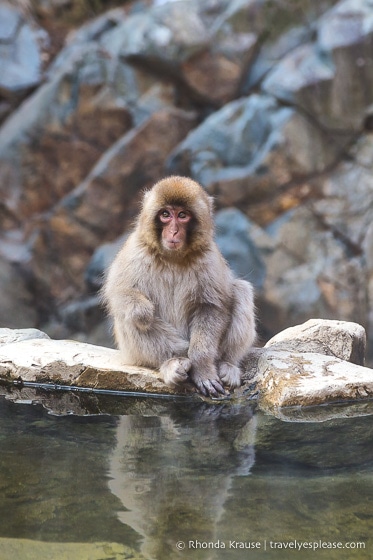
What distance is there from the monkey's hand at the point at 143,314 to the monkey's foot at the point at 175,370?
0.79ft

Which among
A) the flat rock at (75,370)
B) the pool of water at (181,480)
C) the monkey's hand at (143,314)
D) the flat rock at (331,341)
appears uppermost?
the monkey's hand at (143,314)

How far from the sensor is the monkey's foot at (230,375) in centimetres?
410

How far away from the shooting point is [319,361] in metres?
4.12

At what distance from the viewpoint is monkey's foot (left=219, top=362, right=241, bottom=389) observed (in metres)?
4.10

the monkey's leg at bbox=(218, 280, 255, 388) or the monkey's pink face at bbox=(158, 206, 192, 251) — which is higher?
the monkey's pink face at bbox=(158, 206, 192, 251)

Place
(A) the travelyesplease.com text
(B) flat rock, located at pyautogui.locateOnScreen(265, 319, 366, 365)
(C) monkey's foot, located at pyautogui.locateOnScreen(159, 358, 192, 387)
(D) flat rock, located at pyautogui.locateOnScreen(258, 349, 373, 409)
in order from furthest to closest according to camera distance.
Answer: (B) flat rock, located at pyautogui.locateOnScreen(265, 319, 366, 365), (C) monkey's foot, located at pyautogui.locateOnScreen(159, 358, 192, 387), (D) flat rock, located at pyautogui.locateOnScreen(258, 349, 373, 409), (A) the travelyesplease.com text

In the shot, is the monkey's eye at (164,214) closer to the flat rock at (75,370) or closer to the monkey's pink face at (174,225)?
the monkey's pink face at (174,225)

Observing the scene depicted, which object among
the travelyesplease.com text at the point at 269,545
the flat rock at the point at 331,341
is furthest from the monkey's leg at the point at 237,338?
the travelyesplease.com text at the point at 269,545

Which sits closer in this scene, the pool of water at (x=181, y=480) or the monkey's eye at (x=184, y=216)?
the pool of water at (x=181, y=480)

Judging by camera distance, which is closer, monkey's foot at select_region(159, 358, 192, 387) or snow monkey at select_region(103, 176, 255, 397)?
monkey's foot at select_region(159, 358, 192, 387)

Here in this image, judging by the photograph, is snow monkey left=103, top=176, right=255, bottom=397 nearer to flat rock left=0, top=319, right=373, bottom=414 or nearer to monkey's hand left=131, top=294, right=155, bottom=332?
monkey's hand left=131, top=294, right=155, bottom=332

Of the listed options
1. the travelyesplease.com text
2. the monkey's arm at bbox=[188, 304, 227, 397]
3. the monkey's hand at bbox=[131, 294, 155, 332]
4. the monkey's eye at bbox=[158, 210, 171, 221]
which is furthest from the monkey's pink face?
the travelyesplease.com text

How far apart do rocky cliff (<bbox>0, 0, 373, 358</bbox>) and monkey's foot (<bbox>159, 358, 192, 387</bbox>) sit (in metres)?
5.74

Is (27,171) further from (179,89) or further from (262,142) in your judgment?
(262,142)
